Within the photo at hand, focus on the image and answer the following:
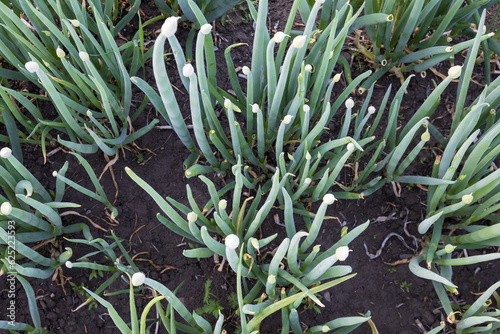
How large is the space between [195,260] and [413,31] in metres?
0.93

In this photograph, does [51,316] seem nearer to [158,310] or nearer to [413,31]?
[158,310]

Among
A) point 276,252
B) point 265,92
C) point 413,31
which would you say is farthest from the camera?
point 413,31

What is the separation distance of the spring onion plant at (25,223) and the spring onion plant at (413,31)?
90 cm

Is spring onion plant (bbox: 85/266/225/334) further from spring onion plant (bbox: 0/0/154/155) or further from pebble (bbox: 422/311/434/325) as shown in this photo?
pebble (bbox: 422/311/434/325)

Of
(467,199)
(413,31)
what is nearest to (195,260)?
(467,199)

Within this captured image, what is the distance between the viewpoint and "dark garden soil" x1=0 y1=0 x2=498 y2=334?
103 centimetres

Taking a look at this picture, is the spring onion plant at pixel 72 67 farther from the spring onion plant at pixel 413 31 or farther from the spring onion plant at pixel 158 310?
the spring onion plant at pixel 413 31

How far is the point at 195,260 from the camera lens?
1062mm

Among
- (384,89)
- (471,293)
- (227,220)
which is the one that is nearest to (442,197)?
(471,293)

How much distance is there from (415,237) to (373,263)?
14 cm

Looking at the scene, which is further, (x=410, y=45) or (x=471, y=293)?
(x=410, y=45)

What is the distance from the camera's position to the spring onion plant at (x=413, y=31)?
3.30 ft

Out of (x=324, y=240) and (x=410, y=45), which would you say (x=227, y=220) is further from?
(x=410, y=45)

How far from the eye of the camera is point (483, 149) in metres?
0.83
